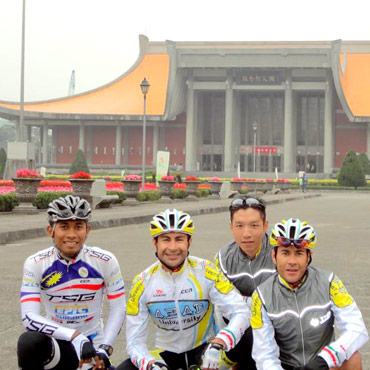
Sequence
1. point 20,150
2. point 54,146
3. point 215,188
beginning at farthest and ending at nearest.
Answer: point 54,146 → point 215,188 → point 20,150

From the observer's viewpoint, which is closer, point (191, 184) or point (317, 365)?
point (317, 365)

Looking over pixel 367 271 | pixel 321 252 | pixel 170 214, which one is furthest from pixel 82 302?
pixel 321 252

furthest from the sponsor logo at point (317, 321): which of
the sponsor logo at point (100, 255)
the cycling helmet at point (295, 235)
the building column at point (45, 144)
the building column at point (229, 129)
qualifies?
the building column at point (45, 144)

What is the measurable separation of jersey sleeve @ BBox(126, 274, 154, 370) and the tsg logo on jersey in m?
0.07

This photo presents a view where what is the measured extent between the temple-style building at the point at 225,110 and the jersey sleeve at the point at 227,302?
68.5m

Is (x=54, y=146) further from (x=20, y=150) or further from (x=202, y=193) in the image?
(x=20, y=150)

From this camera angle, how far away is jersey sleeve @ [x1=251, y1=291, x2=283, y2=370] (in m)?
3.42

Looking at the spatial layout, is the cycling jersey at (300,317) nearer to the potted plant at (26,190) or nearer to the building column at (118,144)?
the potted plant at (26,190)

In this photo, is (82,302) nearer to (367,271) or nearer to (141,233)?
(367,271)

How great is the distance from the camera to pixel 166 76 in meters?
81.1

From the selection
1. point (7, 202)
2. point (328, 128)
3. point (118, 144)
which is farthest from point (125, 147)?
point (7, 202)

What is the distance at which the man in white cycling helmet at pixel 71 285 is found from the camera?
372 centimetres

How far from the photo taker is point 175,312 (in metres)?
3.79

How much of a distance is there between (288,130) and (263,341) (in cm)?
7196
